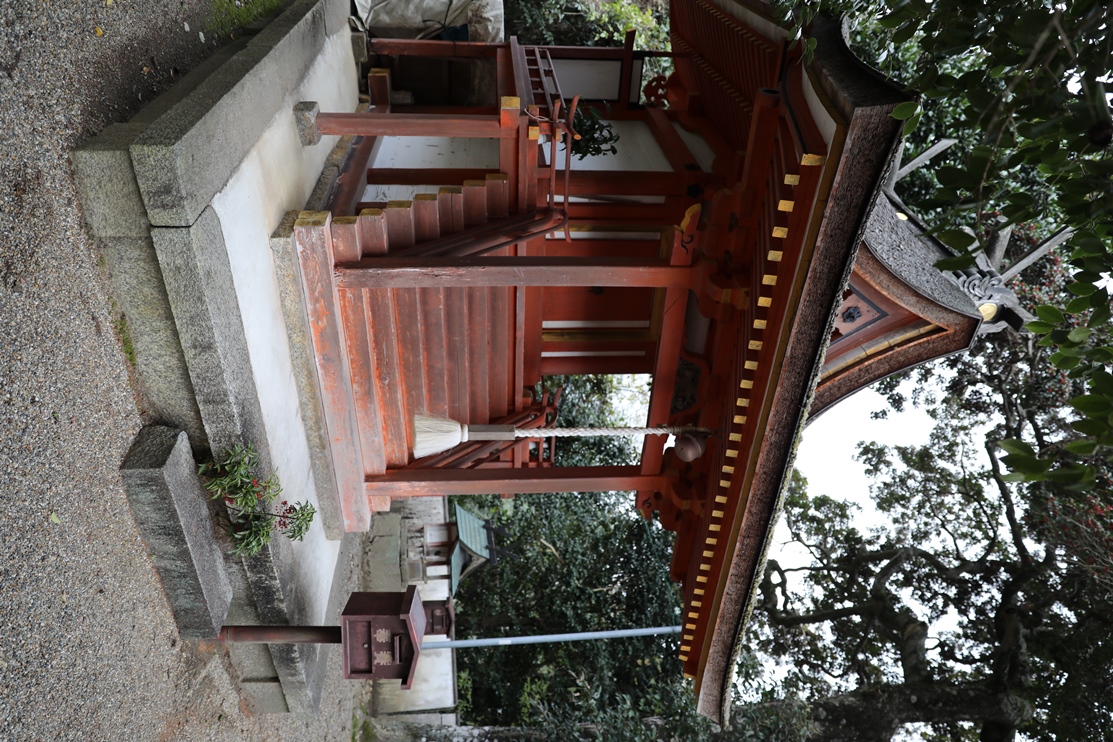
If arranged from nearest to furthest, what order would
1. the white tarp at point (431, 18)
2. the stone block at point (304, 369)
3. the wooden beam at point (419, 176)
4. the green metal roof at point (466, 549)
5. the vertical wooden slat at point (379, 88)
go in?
the stone block at point (304, 369) → the wooden beam at point (419, 176) → the vertical wooden slat at point (379, 88) → the white tarp at point (431, 18) → the green metal roof at point (466, 549)

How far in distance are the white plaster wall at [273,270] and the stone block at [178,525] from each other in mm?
532

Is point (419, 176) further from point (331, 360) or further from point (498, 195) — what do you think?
point (331, 360)

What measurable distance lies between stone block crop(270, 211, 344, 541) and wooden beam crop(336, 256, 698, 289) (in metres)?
0.28

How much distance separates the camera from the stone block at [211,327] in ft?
10.8

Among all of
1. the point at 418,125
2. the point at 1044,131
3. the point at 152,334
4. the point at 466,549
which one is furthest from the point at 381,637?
the point at 466,549

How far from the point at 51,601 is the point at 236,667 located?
90.7 inches

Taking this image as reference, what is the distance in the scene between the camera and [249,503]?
13.0 ft

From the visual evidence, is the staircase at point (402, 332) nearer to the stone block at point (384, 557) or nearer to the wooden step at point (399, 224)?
the wooden step at point (399, 224)

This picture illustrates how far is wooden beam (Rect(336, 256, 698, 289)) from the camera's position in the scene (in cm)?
442

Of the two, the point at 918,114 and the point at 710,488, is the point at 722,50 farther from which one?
the point at 918,114

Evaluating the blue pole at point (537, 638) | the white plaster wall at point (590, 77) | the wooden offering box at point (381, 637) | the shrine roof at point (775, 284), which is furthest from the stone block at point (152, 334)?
the blue pole at point (537, 638)

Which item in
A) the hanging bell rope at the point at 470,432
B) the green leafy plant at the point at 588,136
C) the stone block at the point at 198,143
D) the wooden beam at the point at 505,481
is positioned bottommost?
the wooden beam at the point at 505,481

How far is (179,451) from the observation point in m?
3.68

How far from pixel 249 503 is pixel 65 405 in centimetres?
109
